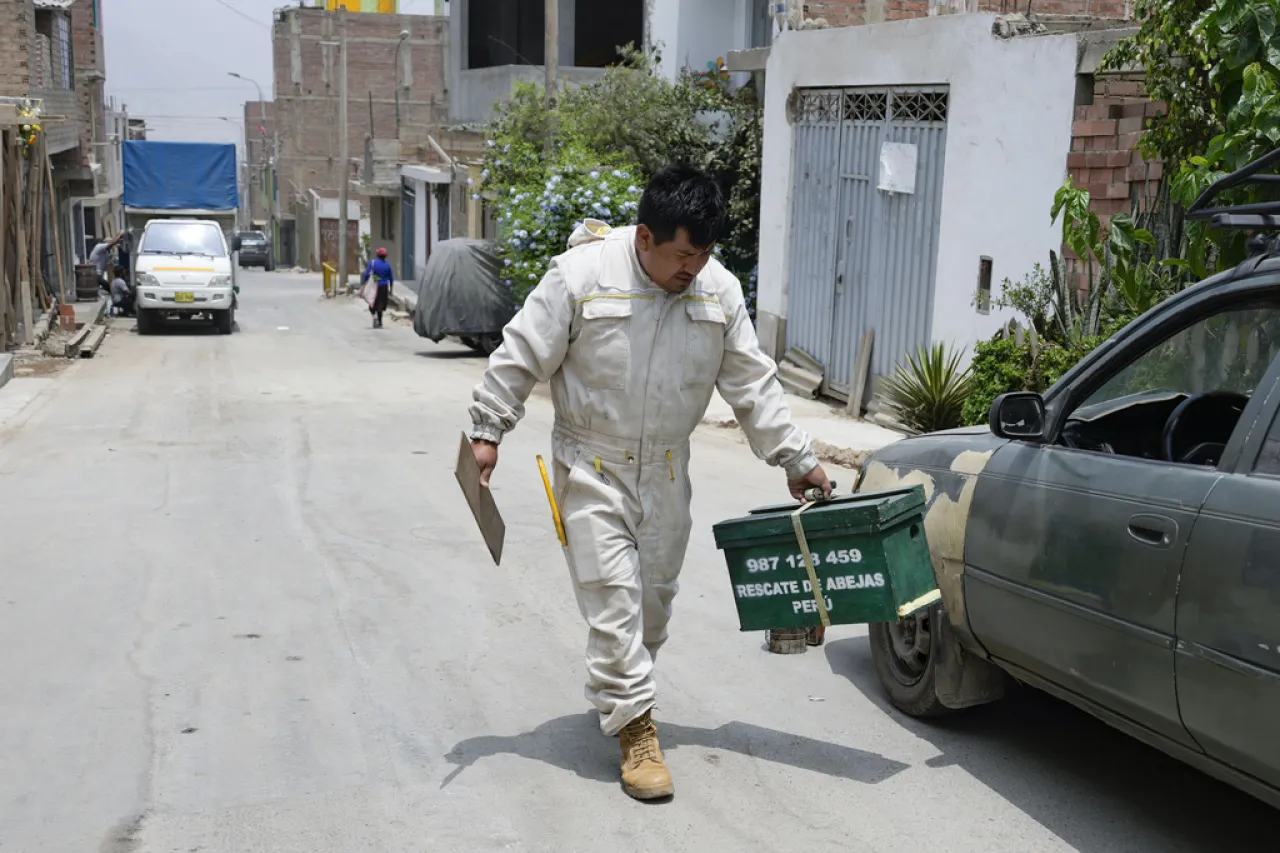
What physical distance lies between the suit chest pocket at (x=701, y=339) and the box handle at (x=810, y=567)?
1.77ft

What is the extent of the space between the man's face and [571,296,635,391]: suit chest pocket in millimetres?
130

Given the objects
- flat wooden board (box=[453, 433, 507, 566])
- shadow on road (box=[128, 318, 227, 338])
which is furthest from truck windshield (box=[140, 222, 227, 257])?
flat wooden board (box=[453, 433, 507, 566])

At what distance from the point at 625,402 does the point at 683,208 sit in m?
0.64

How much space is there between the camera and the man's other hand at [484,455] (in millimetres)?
4480

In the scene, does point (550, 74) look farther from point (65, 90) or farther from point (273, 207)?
point (273, 207)

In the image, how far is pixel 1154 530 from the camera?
3.79 metres

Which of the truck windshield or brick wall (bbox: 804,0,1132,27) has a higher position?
brick wall (bbox: 804,0,1132,27)

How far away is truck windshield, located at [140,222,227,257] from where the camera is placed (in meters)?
27.4

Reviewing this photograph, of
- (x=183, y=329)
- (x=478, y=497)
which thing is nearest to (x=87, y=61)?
(x=183, y=329)

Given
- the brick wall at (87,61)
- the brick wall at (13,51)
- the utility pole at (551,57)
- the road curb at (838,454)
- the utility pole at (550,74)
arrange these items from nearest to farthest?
the road curb at (838,454) < the utility pole at (550,74) < the utility pole at (551,57) < the brick wall at (13,51) < the brick wall at (87,61)

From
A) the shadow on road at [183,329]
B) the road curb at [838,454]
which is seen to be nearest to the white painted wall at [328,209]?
the shadow on road at [183,329]

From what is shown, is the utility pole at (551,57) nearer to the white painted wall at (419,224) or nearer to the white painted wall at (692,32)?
the white painted wall at (692,32)

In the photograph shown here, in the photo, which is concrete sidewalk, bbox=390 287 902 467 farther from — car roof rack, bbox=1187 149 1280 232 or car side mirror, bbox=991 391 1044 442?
car roof rack, bbox=1187 149 1280 232

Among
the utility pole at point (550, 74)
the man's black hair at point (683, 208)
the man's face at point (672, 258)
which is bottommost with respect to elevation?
the man's face at point (672, 258)
